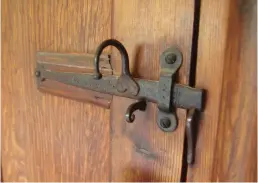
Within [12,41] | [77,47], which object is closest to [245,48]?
[77,47]

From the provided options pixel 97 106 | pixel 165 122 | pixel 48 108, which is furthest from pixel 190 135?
pixel 48 108

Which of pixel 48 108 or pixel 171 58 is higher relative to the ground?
pixel 171 58

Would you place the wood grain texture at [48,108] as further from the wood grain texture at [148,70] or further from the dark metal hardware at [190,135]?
the dark metal hardware at [190,135]

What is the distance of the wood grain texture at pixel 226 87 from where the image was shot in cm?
33

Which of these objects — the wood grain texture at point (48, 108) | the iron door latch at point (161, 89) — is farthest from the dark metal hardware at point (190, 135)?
the wood grain texture at point (48, 108)

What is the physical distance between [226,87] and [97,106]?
9.2 inches

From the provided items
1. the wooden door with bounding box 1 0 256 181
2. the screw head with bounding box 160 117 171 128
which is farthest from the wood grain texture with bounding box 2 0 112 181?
the screw head with bounding box 160 117 171 128

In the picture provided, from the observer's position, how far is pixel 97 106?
0.47 meters

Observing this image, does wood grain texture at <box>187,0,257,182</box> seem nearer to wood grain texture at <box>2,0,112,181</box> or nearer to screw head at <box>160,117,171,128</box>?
screw head at <box>160,117,171,128</box>

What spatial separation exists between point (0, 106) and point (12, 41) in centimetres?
18

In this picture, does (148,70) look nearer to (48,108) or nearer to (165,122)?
(165,122)

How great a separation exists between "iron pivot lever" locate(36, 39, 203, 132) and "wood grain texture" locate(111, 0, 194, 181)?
0.04 feet

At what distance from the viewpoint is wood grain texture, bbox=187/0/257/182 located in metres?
0.33

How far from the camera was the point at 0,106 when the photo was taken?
26.3 inches
